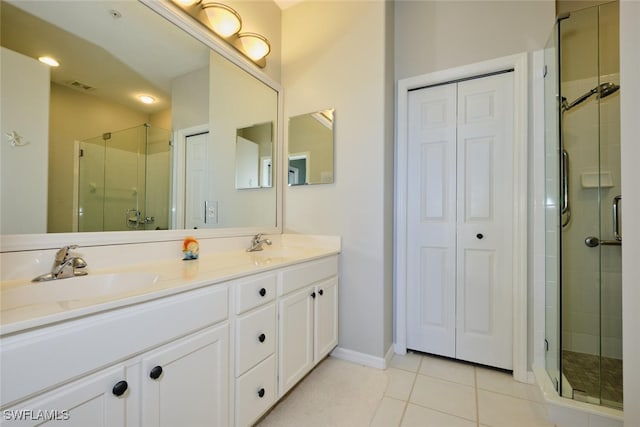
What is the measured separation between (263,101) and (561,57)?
6.41 ft

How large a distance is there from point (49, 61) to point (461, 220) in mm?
2341

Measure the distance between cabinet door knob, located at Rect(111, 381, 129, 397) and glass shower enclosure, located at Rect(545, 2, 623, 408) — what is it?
204cm

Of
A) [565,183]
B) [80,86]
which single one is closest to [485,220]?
[565,183]

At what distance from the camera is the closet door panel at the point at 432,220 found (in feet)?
6.47

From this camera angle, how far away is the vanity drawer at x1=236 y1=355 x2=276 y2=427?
3.75 feet

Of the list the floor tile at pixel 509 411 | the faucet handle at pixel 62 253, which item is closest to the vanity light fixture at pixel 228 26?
the faucet handle at pixel 62 253

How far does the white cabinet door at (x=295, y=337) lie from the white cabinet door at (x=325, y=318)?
0.06 metres

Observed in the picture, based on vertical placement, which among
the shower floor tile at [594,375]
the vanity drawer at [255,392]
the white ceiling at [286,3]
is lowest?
the shower floor tile at [594,375]

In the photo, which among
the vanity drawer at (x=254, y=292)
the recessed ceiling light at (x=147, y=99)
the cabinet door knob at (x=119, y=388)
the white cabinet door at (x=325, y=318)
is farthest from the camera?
the white cabinet door at (x=325, y=318)

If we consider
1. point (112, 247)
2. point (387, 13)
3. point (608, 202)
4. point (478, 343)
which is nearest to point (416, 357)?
point (478, 343)

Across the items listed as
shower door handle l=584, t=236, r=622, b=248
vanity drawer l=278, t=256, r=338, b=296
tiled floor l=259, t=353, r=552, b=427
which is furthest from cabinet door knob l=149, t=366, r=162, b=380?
shower door handle l=584, t=236, r=622, b=248

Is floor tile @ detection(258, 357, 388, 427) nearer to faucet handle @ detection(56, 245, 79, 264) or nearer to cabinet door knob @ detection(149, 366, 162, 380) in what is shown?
cabinet door knob @ detection(149, 366, 162, 380)

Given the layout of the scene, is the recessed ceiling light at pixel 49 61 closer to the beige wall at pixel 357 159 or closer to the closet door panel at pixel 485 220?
the beige wall at pixel 357 159

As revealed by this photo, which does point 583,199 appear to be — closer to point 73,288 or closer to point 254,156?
point 254,156
